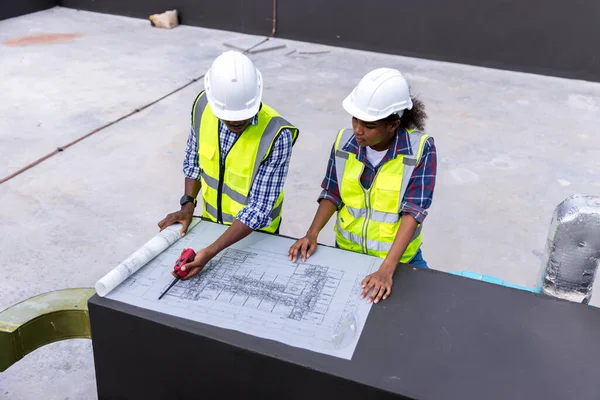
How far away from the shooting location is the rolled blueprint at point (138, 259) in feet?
5.20

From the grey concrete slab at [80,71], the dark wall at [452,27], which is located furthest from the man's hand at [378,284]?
the dark wall at [452,27]

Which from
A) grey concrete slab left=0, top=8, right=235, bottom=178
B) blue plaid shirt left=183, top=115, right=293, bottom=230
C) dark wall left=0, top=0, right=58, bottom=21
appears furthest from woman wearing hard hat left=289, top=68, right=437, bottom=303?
dark wall left=0, top=0, right=58, bottom=21

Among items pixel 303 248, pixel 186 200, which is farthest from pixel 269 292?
pixel 186 200

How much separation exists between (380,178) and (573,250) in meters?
0.63

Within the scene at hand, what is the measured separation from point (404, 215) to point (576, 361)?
0.68 m

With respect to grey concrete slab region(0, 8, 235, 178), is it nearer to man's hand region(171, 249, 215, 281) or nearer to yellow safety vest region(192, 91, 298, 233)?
yellow safety vest region(192, 91, 298, 233)

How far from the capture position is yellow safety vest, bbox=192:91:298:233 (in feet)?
6.34

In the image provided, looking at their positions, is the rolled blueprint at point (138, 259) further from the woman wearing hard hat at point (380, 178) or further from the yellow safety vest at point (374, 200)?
the yellow safety vest at point (374, 200)

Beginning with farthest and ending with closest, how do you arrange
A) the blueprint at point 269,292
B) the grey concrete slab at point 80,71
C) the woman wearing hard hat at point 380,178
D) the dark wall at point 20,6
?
the dark wall at point 20,6 → the grey concrete slab at point 80,71 → the woman wearing hard hat at point 380,178 → the blueprint at point 269,292

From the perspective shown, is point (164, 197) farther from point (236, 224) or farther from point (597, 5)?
point (597, 5)

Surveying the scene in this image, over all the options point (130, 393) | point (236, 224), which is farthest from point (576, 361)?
point (130, 393)

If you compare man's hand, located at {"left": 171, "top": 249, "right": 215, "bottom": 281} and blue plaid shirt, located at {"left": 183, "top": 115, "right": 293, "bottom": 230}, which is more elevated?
blue plaid shirt, located at {"left": 183, "top": 115, "right": 293, "bottom": 230}

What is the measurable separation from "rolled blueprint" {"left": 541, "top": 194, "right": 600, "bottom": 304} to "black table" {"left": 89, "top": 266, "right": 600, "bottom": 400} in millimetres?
138

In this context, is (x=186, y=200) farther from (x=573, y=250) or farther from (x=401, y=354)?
(x=573, y=250)
